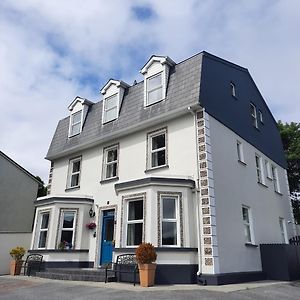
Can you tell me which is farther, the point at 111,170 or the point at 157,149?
the point at 111,170

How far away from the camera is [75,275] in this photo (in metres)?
11.1

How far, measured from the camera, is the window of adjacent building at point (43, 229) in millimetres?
14069

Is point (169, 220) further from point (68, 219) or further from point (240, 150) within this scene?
point (68, 219)

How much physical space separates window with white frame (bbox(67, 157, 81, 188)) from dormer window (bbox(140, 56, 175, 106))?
528 cm

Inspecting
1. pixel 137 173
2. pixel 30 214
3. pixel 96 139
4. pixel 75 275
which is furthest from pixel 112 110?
pixel 30 214

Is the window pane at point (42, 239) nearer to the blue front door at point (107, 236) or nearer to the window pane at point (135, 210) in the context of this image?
the blue front door at point (107, 236)

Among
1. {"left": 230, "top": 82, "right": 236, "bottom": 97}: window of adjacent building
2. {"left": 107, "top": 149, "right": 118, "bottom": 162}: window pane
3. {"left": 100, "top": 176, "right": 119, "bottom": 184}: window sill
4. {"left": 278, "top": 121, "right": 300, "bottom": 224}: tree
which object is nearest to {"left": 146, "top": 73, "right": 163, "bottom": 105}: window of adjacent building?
{"left": 107, "top": 149, "right": 118, "bottom": 162}: window pane

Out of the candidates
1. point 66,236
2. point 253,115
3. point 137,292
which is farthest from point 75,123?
point 137,292

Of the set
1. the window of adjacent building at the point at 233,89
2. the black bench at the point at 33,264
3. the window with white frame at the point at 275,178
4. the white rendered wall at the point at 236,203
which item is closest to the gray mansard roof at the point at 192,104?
the window of adjacent building at the point at 233,89

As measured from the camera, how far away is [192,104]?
459 inches

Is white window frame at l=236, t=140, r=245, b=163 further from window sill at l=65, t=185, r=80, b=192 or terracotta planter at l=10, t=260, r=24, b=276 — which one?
terracotta planter at l=10, t=260, r=24, b=276

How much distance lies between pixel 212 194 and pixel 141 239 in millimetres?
2916

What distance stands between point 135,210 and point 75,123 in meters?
7.79

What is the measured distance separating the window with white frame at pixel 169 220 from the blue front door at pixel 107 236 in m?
3.15
